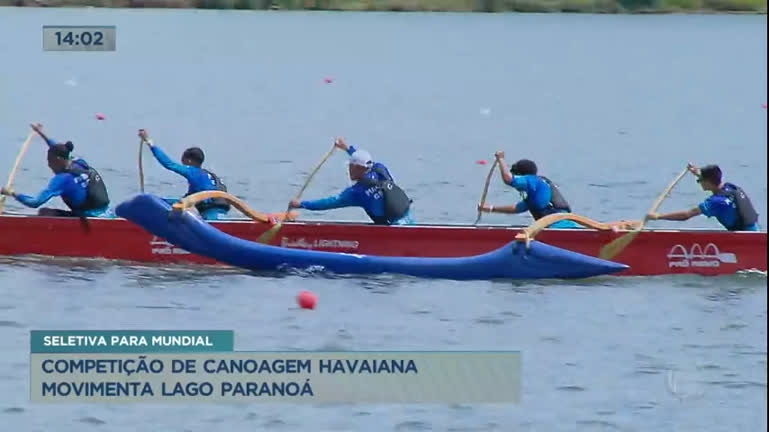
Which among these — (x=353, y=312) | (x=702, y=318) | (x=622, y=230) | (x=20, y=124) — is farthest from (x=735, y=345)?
(x=20, y=124)

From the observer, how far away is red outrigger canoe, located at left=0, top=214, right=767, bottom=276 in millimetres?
21484

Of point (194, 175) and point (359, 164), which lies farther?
point (194, 175)

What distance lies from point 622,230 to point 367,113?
2637cm

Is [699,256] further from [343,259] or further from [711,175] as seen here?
[343,259]

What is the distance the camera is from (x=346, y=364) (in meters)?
16.0

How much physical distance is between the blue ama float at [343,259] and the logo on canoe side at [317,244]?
173 millimetres

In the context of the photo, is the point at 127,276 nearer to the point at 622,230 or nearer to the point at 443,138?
the point at 622,230

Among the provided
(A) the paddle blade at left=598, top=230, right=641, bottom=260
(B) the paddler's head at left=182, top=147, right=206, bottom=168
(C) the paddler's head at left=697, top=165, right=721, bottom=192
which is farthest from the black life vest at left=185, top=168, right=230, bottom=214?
(C) the paddler's head at left=697, top=165, right=721, bottom=192

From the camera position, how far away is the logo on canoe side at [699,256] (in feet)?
70.5

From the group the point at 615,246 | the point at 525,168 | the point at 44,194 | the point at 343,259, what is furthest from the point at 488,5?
the point at 44,194

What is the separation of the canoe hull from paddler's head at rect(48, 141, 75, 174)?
28.0 inches

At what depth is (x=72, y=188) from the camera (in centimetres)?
2192

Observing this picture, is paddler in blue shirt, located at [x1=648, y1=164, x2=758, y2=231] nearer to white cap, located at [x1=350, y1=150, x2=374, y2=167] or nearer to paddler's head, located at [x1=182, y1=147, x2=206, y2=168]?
white cap, located at [x1=350, y1=150, x2=374, y2=167]

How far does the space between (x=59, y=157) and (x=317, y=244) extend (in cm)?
344
